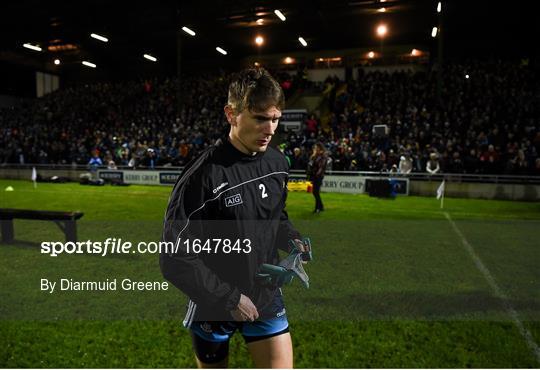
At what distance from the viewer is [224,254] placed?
2340 millimetres

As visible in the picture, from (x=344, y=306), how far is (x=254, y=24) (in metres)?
26.9

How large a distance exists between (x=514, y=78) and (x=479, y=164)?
7827mm

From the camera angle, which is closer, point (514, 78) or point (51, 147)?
point (514, 78)

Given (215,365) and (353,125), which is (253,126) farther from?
(353,125)

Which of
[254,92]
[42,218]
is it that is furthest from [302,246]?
[42,218]

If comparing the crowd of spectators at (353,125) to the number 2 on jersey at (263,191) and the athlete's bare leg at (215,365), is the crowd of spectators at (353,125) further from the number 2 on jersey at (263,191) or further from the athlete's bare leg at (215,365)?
the athlete's bare leg at (215,365)

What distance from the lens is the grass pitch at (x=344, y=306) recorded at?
412 centimetres

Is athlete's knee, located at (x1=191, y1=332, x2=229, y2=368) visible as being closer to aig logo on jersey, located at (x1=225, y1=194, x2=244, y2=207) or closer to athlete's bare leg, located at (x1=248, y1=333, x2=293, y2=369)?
athlete's bare leg, located at (x1=248, y1=333, x2=293, y2=369)

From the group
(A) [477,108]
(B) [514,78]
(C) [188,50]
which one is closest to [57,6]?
(C) [188,50]

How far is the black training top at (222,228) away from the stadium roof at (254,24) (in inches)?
976

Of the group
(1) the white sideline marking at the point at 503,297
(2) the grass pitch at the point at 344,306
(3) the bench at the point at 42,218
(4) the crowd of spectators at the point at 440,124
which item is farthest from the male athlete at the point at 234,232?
(4) the crowd of spectators at the point at 440,124

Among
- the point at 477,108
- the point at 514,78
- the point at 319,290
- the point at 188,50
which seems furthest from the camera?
the point at 188,50

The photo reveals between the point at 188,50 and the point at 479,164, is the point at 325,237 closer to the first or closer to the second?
the point at 479,164

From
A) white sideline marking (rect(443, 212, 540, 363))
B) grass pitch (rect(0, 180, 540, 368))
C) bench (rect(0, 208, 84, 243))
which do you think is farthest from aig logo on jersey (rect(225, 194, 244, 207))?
bench (rect(0, 208, 84, 243))
